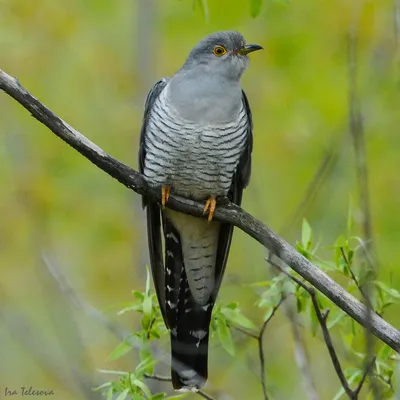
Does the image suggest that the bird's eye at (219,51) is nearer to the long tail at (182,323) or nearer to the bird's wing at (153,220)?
the bird's wing at (153,220)

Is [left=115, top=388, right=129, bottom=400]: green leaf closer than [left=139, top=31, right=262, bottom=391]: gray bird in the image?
Yes

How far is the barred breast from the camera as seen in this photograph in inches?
140

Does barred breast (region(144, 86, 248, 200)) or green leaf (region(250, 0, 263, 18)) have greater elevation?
green leaf (region(250, 0, 263, 18))

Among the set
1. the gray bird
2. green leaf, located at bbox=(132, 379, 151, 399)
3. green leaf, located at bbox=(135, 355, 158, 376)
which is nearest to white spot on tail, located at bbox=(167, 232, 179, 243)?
the gray bird

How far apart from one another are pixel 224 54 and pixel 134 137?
250 cm

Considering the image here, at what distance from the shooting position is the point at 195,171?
3.57 m

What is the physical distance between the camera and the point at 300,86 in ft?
19.3

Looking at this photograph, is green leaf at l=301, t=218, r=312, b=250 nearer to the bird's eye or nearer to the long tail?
the long tail

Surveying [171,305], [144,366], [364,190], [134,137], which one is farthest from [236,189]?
[134,137]

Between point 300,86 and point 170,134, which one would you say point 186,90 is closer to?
point 170,134

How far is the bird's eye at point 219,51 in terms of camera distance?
152 inches

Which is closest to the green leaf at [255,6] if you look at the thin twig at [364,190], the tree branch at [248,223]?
the thin twig at [364,190]

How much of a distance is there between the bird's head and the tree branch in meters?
0.98

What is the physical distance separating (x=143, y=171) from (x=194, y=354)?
0.93 m
